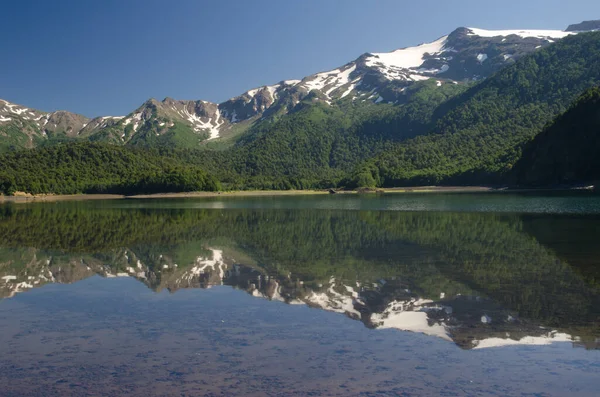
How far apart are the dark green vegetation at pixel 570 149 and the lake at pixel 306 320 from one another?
102 m

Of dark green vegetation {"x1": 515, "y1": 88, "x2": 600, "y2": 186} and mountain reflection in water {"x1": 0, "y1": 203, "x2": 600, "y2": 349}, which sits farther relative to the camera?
dark green vegetation {"x1": 515, "y1": 88, "x2": 600, "y2": 186}

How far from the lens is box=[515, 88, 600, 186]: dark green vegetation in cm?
11912

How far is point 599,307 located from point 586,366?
541 cm

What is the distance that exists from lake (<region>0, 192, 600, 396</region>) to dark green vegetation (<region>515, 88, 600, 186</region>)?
335 feet

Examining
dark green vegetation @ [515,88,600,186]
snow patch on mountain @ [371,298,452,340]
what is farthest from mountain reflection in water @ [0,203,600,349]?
dark green vegetation @ [515,88,600,186]

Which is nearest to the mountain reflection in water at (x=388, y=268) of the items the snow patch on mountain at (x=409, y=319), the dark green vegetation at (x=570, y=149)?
the snow patch on mountain at (x=409, y=319)

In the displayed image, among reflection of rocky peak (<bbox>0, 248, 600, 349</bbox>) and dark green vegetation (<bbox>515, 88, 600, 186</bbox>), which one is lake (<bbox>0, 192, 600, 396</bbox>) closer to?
reflection of rocky peak (<bbox>0, 248, 600, 349</bbox>)

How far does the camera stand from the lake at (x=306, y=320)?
10.2 metres

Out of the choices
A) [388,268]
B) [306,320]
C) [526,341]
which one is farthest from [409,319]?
[388,268]

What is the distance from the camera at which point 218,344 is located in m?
12.6

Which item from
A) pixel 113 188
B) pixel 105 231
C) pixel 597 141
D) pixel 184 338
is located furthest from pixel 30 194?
pixel 184 338

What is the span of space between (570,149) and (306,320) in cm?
13065

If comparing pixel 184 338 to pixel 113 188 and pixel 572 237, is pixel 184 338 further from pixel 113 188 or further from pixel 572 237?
pixel 113 188

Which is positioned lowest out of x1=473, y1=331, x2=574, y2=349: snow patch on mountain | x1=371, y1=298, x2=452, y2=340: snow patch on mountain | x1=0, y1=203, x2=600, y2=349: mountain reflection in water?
x1=0, y1=203, x2=600, y2=349: mountain reflection in water
